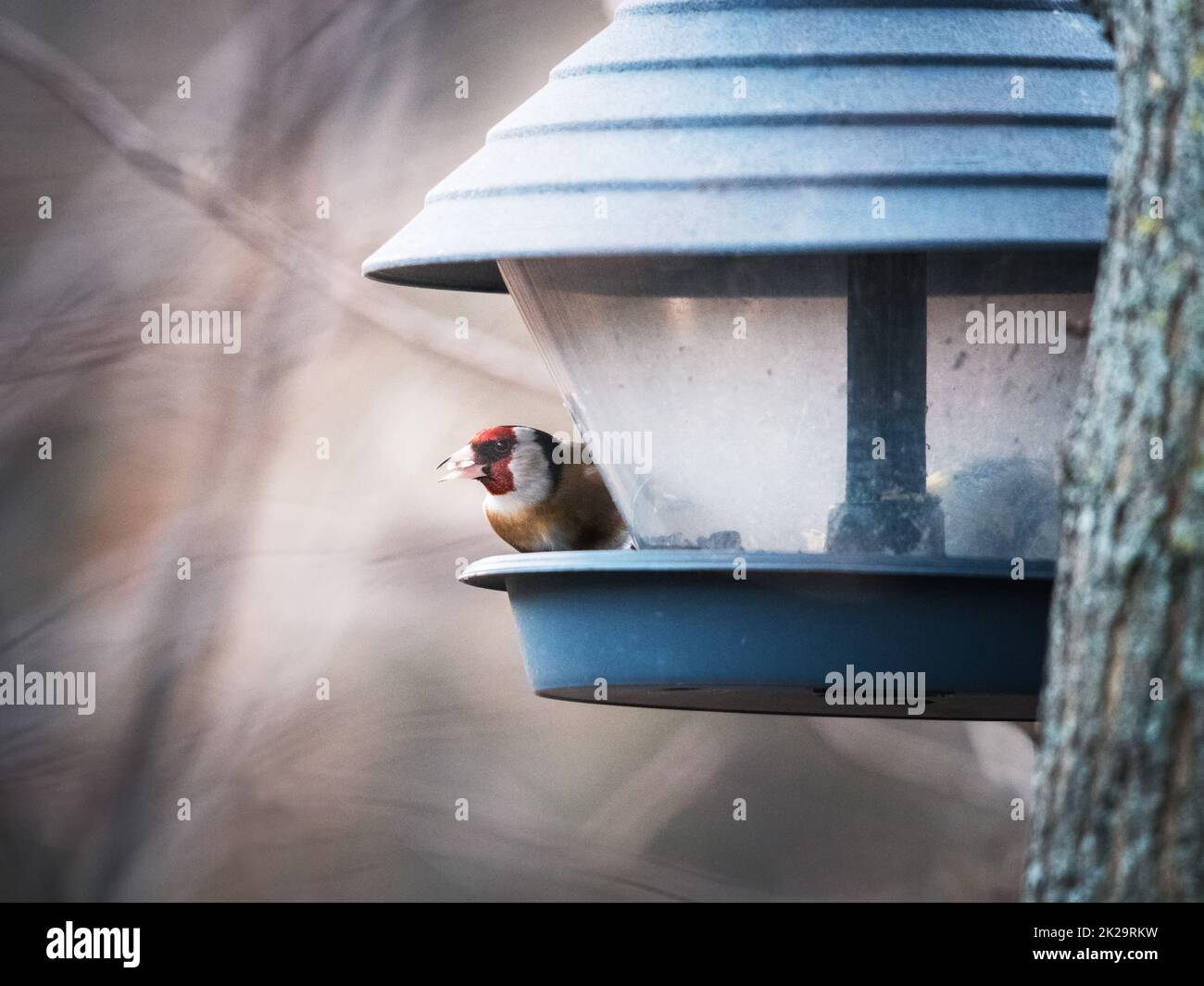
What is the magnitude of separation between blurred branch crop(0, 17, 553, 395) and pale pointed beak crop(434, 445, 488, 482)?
2.99 meters

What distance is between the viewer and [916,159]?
269 centimetres

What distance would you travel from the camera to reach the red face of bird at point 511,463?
3.79m

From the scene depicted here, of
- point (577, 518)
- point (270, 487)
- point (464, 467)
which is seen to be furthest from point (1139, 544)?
point (270, 487)

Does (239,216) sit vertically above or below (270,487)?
above

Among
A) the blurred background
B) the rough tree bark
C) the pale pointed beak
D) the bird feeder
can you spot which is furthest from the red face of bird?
the blurred background

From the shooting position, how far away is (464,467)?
12.9ft

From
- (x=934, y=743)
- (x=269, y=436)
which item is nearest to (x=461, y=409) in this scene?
(x=269, y=436)

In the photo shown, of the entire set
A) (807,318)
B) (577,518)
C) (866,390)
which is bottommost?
(577,518)

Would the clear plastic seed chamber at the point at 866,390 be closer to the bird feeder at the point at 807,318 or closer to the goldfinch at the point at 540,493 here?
the bird feeder at the point at 807,318

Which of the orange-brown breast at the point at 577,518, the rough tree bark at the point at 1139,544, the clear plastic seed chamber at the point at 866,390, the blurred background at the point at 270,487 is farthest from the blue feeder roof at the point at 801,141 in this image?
the blurred background at the point at 270,487

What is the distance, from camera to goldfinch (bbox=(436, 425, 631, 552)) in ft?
12.2

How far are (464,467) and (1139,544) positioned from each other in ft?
6.46

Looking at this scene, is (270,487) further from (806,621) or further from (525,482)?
(806,621)

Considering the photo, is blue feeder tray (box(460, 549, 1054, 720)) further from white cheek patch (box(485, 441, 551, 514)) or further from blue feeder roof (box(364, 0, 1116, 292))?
white cheek patch (box(485, 441, 551, 514))
